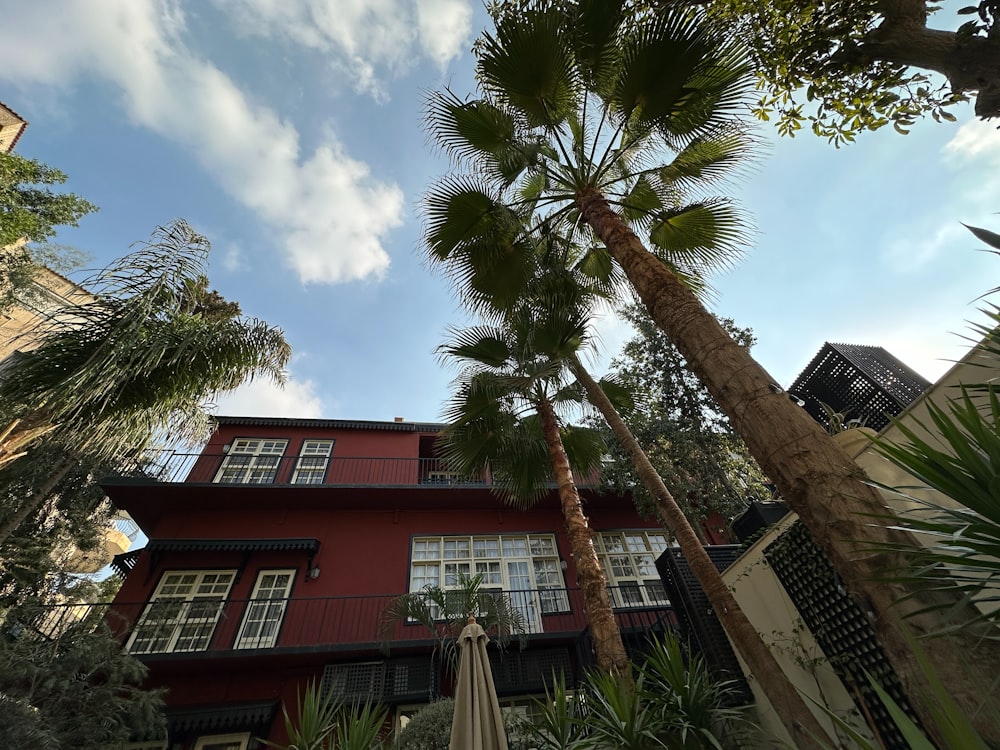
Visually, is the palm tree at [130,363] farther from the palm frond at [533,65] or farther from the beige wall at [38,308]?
the palm frond at [533,65]

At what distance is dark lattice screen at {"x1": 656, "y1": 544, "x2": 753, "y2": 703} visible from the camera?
17.2 feet

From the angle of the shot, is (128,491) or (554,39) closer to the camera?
(554,39)

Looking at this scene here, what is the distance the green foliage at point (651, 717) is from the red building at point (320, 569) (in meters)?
3.14

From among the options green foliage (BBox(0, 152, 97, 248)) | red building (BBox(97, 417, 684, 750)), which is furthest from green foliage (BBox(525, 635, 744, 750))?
green foliage (BBox(0, 152, 97, 248))

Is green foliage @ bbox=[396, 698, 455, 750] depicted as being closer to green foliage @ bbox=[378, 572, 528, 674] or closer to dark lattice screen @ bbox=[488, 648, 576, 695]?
green foliage @ bbox=[378, 572, 528, 674]

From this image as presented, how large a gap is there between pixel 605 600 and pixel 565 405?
11.9ft

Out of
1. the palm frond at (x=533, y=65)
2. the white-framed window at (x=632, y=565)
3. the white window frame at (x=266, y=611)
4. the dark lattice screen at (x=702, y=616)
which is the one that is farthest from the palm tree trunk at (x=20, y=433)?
the white-framed window at (x=632, y=565)

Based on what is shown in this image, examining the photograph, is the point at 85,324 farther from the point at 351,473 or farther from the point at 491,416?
the point at 351,473

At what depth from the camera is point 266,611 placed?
886 cm

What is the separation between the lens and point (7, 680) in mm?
4988

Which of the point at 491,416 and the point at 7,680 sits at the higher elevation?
the point at 491,416

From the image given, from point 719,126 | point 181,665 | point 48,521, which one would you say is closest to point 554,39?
point 719,126

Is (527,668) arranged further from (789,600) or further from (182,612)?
(182,612)

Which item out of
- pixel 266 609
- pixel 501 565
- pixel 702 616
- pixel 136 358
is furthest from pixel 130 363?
pixel 501 565
